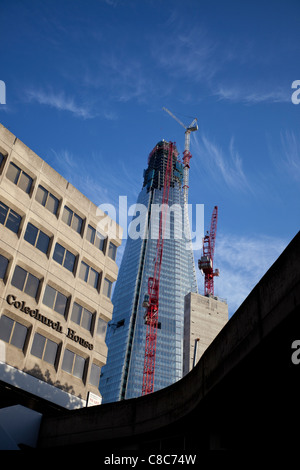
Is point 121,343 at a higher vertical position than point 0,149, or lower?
higher

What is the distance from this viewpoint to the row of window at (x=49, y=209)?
29.2 m

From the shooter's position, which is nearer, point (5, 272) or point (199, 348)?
point (5, 272)

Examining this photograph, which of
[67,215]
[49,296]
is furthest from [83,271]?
[67,215]

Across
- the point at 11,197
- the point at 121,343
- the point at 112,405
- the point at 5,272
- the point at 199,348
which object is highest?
the point at 121,343

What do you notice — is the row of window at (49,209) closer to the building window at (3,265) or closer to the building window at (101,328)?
the building window at (3,265)

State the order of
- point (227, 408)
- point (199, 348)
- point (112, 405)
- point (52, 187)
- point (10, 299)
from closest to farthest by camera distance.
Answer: point (227, 408), point (112, 405), point (10, 299), point (52, 187), point (199, 348)

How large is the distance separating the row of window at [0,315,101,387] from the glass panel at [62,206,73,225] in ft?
30.7

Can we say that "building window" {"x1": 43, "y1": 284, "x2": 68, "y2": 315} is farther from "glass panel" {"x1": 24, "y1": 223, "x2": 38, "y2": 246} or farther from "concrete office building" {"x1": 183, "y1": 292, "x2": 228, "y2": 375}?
"concrete office building" {"x1": 183, "y1": 292, "x2": 228, "y2": 375}

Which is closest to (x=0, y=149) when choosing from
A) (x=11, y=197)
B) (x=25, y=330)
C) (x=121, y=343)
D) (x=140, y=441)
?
(x=11, y=197)

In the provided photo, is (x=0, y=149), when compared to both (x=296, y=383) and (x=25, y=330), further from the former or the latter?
(x=296, y=383)

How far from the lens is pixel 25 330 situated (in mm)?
27969

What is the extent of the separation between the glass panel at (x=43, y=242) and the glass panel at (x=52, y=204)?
231 centimetres

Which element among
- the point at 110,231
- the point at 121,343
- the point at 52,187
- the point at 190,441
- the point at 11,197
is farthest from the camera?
the point at 121,343

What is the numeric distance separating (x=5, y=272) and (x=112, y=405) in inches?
526
